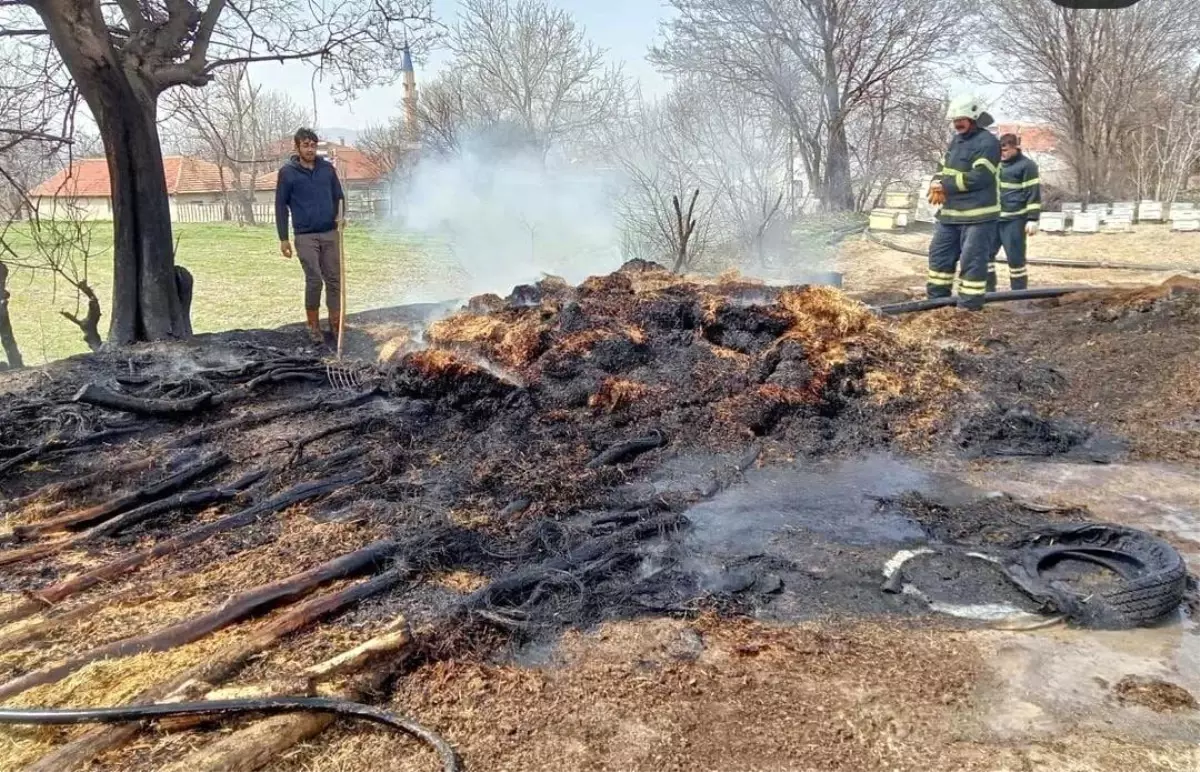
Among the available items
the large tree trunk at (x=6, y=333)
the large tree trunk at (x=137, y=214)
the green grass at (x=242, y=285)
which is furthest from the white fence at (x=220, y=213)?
the large tree trunk at (x=137, y=214)

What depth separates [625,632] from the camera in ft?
10.4

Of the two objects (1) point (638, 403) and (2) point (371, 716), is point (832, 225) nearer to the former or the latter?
(1) point (638, 403)

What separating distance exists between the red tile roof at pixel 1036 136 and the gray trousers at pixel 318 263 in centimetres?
2034

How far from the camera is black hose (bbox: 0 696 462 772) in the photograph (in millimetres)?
2537

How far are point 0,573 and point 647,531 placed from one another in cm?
316

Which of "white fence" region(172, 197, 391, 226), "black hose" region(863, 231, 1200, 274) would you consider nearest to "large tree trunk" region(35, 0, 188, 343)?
"black hose" region(863, 231, 1200, 274)

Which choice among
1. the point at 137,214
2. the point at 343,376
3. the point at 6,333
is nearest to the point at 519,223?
the point at 137,214

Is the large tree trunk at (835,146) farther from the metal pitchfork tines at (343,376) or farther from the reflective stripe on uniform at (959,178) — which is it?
the metal pitchfork tines at (343,376)

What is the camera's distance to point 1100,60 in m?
20.4

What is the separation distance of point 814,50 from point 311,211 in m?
17.4

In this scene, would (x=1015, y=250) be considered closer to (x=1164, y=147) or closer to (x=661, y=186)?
(x=661, y=186)

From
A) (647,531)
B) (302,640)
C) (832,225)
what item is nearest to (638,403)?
(647,531)

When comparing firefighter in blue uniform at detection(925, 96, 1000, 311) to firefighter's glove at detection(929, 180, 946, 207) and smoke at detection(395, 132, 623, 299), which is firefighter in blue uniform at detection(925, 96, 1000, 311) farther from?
smoke at detection(395, 132, 623, 299)

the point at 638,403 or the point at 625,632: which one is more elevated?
the point at 638,403
